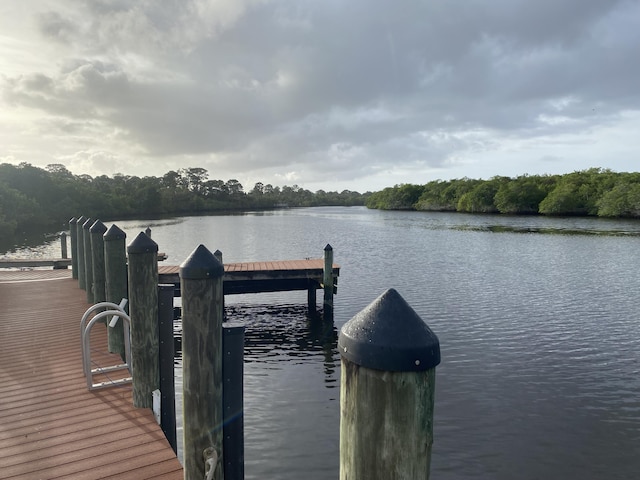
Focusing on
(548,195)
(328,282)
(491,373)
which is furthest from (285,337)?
(548,195)

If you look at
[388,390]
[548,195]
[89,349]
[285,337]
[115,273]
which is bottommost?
[285,337]

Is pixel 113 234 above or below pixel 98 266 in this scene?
above

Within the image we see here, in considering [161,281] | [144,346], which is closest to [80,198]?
[161,281]

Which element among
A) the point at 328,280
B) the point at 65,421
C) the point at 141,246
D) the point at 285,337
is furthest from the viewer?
the point at 328,280

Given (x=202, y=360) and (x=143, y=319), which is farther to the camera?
(x=143, y=319)

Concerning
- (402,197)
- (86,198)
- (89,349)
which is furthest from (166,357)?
(402,197)

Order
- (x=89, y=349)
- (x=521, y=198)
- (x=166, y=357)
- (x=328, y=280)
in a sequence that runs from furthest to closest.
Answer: (x=521, y=198)
(x=328, y=280)
(x=89, y=349)
(x=166, y=357)

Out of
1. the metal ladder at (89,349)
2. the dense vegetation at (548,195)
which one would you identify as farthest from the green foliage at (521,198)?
the metal ladder at (89,349)

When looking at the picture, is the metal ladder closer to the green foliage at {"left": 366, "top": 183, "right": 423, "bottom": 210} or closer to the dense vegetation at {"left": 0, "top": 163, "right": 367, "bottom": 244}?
the dense vegetation at {"left": 0, "top": 163, "right": 367, "bottom": 244}

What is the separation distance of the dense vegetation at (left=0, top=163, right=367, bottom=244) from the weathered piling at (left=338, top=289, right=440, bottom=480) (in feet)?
176

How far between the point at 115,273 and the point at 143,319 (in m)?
2.48

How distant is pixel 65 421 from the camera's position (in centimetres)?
485

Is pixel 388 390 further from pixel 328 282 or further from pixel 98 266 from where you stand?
pixel 328 282

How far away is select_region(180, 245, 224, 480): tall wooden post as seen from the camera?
3.33 m
